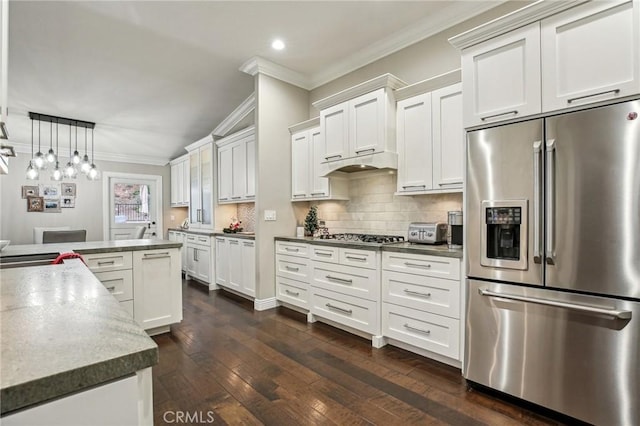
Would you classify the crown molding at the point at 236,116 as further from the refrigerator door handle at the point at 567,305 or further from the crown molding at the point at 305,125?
the refrigerator door handle at the point at 567,305

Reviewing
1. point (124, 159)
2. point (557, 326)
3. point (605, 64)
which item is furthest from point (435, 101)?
point (124, 159)

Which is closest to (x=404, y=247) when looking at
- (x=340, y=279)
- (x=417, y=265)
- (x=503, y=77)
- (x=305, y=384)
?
(x=417, y=265)

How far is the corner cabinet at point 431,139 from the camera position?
2.60 m

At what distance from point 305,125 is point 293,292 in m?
2.07

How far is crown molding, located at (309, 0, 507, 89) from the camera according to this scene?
2770 millimetres

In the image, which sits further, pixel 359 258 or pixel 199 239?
pixel 199 239

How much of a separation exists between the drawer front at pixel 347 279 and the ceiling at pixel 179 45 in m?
2.42

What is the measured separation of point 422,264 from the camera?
246 centimetres

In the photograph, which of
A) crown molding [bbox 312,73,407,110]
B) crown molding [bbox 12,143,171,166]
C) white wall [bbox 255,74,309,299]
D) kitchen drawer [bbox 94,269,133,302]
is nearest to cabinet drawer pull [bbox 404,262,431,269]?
crown molding [bbox 312,73,407,110]

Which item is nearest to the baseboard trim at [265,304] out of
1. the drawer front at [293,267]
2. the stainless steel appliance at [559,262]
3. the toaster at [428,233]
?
the drawer front at [293,267]

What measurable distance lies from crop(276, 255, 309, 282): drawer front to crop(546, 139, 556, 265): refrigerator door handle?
7.43 feet

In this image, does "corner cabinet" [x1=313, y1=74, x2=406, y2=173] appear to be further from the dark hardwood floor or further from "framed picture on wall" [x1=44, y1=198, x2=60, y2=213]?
"framed picture on wall" [x1=44, y1=198, x2=60, y2=213]

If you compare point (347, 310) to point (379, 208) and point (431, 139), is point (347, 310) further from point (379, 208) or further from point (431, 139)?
point (431, 139)

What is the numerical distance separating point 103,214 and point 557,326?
8.03 meters
